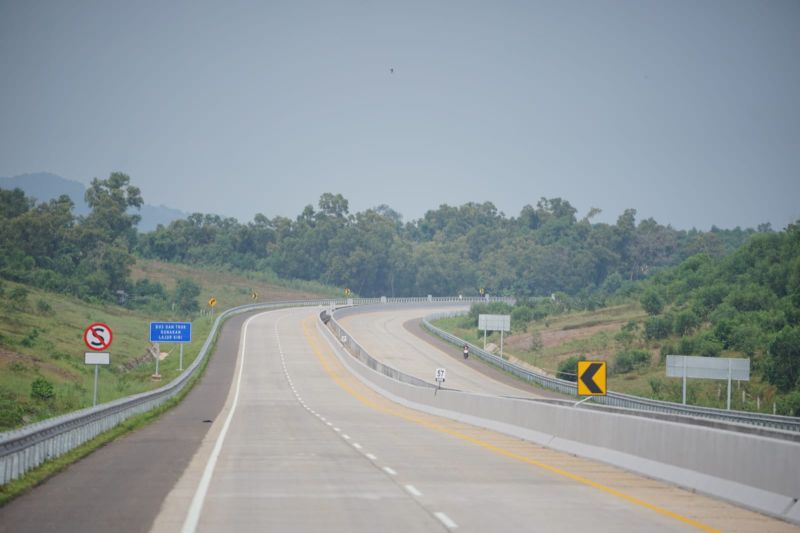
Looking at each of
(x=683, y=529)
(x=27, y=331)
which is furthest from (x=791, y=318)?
(x=683, y=529)

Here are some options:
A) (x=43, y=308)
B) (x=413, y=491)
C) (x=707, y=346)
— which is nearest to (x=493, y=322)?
(x=707, y=346)

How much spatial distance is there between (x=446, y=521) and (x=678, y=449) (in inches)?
232

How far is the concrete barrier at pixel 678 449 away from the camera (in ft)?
45.0

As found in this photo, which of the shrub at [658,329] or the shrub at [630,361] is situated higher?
the shrub at [658,329]

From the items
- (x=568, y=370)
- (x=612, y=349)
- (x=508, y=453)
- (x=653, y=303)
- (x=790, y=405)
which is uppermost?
(x=653, y=303)

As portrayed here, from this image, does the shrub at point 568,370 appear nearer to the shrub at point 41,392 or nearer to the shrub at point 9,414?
the shrub at point 41,392

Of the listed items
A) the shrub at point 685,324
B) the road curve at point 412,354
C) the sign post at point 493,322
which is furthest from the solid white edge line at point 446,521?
the sign post at point 493,322

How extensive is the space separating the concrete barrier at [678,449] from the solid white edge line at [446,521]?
4178mm

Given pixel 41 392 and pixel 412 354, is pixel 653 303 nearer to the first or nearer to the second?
pixel 412 354

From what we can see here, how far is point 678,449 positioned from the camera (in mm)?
17406

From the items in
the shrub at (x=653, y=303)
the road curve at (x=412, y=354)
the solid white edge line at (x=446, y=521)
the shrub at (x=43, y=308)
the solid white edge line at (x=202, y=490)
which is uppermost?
the shrub at (x=653, y=303)

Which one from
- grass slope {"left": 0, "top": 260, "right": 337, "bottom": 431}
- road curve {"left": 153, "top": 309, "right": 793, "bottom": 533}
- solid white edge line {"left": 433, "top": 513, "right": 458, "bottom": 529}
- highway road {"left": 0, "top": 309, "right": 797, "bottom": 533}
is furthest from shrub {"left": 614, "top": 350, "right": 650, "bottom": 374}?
solid white edge line {"left": 433, "top": 513, "right": 458, "bottom": 529}

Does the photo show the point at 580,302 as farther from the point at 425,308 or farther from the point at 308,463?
the point at 308,463

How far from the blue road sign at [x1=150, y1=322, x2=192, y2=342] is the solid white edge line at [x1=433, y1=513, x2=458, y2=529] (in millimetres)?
50323
